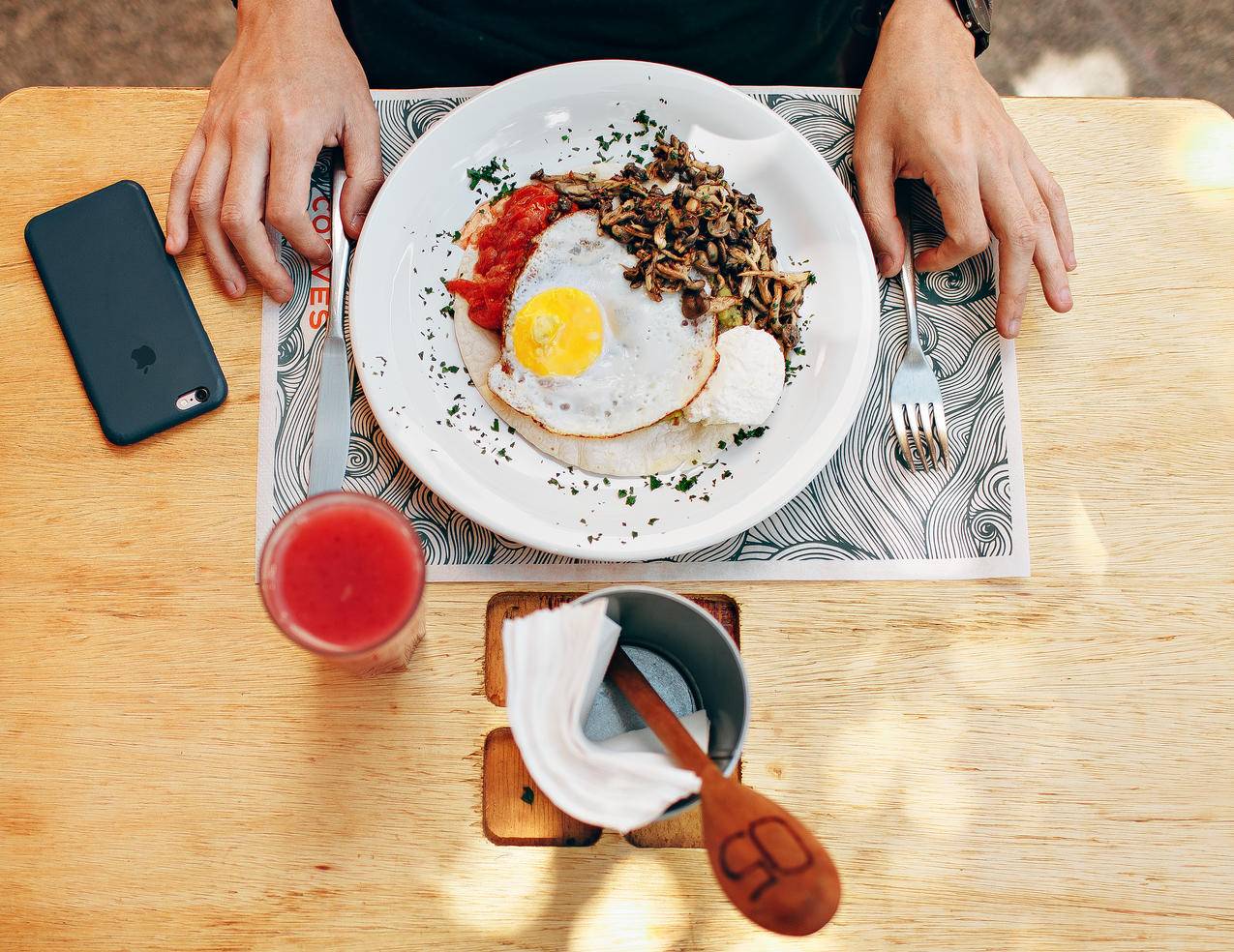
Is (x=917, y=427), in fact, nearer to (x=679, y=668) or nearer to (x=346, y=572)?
(x=679, y=668)

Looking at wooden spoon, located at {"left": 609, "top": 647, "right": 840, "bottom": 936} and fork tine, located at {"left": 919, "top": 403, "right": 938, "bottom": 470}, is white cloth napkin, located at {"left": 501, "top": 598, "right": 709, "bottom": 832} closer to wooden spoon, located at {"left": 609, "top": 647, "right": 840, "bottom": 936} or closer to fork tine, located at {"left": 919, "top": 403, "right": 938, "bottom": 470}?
wooden spoon, located at {"left": 609, "top": 647, "right": 840, "bottom": 936}

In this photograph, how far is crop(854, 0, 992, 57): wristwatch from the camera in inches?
61.9

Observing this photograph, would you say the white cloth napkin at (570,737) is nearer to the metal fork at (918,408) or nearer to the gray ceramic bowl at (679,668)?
the gray ceramic bowl at (679,668)

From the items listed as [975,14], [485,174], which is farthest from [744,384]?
[975,14]

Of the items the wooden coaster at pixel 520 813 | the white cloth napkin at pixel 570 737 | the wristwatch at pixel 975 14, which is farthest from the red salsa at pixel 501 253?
the wristwatch at pixel 975 14

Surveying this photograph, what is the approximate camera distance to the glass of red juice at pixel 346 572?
1154 millimetres

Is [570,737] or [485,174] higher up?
[485,174]

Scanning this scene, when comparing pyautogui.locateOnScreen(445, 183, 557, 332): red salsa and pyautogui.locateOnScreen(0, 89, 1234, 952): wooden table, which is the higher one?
pyautogui.locateOnScreen(445, 183, 557, 332): red salsa

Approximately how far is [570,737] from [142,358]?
1031 millimetres

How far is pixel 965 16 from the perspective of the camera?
157 cm

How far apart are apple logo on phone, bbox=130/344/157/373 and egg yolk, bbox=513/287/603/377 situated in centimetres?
62

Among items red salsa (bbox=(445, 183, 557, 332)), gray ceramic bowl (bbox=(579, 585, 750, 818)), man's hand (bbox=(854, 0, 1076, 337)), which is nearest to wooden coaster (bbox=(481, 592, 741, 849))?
gray ceramic bowl (bbox=(579, 585, 750, 818))

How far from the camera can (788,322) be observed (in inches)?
57.7

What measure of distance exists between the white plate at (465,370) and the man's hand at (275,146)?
0.46 ft
